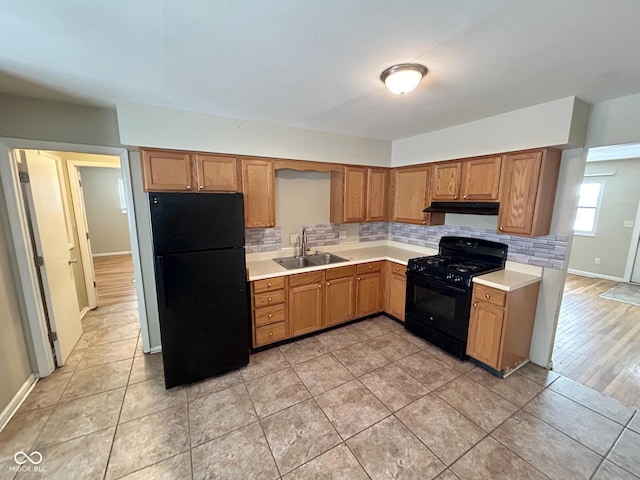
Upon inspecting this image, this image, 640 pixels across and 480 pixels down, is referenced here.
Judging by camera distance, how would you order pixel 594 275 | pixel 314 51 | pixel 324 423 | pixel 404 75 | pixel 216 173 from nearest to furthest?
pixel 314 51, pixel 404 75, pixel 324 423, pixel 216 173, pixel 594 275

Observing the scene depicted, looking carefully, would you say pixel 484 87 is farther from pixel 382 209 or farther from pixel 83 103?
pixel 83 103

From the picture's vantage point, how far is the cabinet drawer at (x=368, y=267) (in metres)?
3.34

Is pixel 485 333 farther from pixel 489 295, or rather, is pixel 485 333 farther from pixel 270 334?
pixel 270 334

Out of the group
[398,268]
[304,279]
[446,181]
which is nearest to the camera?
[304,279]

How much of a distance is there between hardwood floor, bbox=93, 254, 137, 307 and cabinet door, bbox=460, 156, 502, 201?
16.6 ft

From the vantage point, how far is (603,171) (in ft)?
17.3

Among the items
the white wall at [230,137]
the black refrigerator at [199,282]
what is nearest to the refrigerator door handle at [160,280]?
the black refrigerator at [199,282]

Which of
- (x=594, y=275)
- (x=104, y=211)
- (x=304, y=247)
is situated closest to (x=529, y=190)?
(x=304, y=247)

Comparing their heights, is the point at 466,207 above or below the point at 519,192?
below

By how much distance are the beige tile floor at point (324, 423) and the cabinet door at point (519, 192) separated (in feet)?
4.67

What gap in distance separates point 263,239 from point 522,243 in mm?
2820

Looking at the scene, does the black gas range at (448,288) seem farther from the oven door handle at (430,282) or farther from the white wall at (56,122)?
the white wall at (56,122)

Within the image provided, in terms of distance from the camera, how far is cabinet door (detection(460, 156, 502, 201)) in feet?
8.57

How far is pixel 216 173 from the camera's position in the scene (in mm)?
2621
